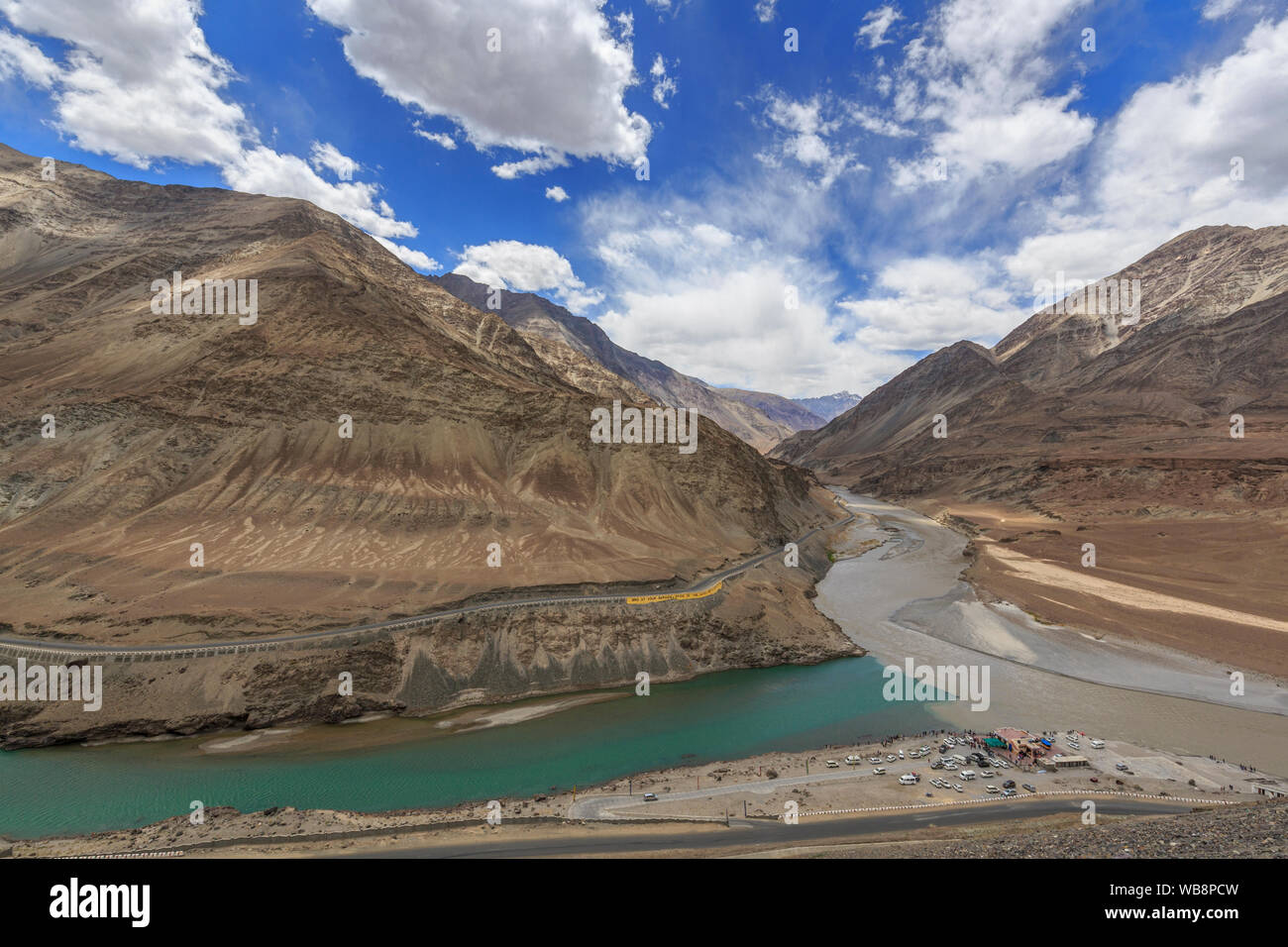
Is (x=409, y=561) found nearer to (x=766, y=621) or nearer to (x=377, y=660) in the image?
(x=377, y=660)

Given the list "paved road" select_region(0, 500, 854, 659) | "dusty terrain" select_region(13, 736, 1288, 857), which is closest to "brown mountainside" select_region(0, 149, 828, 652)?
"paved road" select_region(0, 500, 854, 659)

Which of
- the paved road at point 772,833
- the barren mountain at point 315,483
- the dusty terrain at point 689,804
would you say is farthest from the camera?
the barren mountain at point 315,483

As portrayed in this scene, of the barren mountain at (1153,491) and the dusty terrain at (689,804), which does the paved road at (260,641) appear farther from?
the barren mountain at (1153,491)

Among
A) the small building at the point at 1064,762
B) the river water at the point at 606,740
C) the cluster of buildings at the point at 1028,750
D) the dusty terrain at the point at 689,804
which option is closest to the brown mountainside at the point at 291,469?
the river water at the point at 606,740

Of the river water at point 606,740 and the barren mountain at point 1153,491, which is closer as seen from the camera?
the river water at point 606,740

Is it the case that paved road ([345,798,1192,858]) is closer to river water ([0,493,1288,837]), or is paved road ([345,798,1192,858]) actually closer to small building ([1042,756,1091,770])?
small building ([1042,756,1091,770])

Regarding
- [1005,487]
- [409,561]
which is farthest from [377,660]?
[1005,487]
